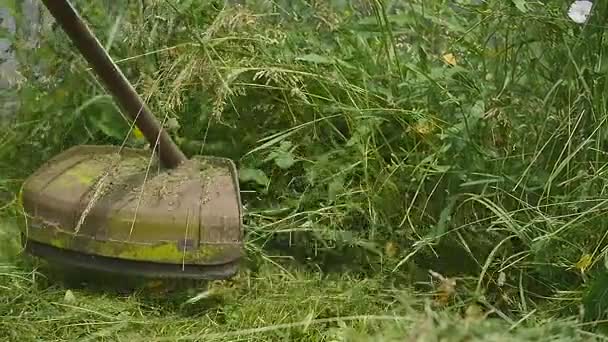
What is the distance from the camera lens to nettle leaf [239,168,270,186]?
74.4 inches

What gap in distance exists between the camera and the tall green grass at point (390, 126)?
155cm

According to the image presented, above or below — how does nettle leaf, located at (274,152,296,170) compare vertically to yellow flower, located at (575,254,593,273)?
above

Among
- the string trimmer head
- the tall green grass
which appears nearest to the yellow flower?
the tall green grass

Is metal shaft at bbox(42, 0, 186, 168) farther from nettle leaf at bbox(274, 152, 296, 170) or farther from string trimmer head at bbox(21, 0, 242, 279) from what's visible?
nettle leaf at bbox(274, 152, 296, 170)

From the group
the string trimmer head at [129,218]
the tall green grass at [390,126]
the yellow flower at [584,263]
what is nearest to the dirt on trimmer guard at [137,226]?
the string trimmer head at [129,218]

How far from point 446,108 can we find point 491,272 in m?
0.33

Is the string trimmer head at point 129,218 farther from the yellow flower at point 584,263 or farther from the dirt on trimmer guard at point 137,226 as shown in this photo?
the yellow flower at point 584,263

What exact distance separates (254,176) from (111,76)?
0.41 meters

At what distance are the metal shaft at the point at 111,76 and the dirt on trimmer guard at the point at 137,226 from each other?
0.06 meters

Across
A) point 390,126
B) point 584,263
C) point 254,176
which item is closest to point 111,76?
point 254,176

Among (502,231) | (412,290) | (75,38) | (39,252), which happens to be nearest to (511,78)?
(502,231)

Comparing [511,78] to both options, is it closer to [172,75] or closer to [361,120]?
[361,120]

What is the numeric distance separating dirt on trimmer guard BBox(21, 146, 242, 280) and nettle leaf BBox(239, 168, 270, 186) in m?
0.20

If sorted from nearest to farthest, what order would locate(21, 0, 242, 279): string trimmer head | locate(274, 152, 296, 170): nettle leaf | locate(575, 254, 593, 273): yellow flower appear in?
locate(575, 254, 593, 273): yellow flower
locate(21, 0, 242, 279): string trimmer head
locate(274, 152, 296, 170): nettle leaf
